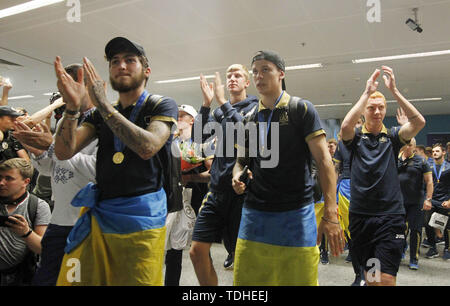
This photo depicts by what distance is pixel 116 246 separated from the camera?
136 centimetres

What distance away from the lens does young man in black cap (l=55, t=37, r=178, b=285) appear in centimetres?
132

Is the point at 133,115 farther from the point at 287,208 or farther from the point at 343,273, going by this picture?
the point at 343,273

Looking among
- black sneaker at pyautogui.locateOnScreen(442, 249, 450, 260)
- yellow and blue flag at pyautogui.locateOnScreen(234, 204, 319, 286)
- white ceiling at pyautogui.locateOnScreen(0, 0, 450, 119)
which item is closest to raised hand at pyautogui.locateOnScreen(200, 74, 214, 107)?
yellow and blue flag at pyautogui.locateOnScreen(234, 204, 319, 286)

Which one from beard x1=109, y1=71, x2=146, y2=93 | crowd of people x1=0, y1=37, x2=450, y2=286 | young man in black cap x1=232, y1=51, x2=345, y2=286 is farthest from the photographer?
young man in black cap x1=232, y1=51, x2=345, y2=286

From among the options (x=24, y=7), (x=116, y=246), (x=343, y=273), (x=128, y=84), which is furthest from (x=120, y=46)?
(x=24, y=7)

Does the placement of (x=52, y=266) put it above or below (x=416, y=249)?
above

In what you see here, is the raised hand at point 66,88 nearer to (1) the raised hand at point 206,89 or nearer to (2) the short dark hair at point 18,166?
(1) the raised hand at point 206,89

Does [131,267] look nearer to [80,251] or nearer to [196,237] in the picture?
[80,251]

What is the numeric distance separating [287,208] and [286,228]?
0.33 feet

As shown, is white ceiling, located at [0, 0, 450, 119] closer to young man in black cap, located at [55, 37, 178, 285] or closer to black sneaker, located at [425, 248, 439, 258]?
black sneaker, located at [425, 248, 439, 258]

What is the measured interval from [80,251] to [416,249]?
173 inches
